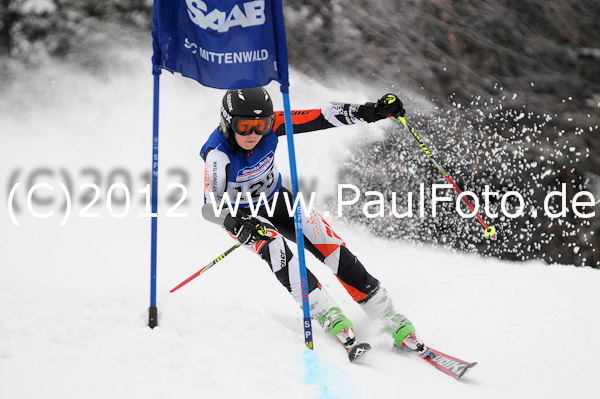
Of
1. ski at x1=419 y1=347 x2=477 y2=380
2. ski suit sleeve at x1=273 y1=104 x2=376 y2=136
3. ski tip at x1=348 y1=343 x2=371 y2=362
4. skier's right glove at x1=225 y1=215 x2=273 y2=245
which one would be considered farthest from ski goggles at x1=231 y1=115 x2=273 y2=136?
ski at x1=419 y1=347 x2=477 y2=380

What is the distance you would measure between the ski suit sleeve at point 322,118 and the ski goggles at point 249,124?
0.40m

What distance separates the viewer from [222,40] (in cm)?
362

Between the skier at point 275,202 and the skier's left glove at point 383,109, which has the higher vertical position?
the skier's left glove at point 383,109

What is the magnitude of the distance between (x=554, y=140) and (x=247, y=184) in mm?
6475

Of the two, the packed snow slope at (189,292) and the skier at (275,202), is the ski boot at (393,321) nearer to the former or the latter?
the skier at (275,202)

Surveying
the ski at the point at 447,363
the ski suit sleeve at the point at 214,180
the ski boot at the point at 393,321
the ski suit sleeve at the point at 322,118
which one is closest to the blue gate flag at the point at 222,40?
the ski suit sleeve at the point at 214,180

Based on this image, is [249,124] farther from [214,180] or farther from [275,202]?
[275,202]

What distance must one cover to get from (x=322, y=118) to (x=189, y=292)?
223cm

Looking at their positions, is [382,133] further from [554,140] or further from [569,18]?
[569,18]

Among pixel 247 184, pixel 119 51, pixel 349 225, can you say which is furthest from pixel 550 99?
pixel 119 51

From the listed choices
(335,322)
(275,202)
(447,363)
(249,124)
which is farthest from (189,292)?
(447,363)

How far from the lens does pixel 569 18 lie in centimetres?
1027

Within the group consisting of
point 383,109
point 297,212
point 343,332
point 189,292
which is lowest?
point 343,332

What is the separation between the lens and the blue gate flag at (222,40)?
3.58m
